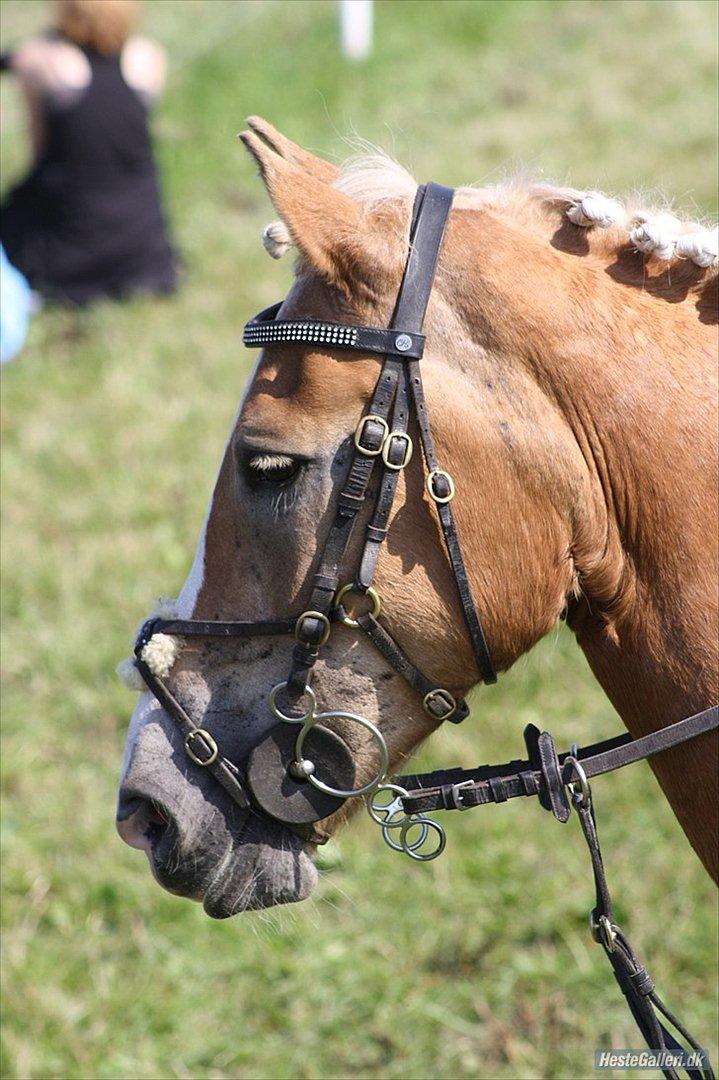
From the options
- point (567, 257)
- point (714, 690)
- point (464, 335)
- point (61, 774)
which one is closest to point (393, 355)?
point (464, 335)

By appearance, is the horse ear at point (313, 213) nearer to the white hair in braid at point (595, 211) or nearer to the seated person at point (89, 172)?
the white hair in braid at point (595, 211)

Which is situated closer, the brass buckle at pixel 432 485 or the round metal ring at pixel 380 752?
the brass buckle at pixel 432 485

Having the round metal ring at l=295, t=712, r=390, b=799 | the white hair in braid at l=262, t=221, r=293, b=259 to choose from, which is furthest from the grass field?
the white hair in braid at l=262, t=221, r=293, b=259

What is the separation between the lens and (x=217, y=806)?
231 centimetres

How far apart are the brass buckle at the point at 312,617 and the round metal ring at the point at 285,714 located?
10 cm

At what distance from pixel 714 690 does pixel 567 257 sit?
88 cm

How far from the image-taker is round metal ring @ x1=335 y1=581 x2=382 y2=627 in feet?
7.04

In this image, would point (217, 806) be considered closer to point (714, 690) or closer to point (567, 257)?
point (714, 690)

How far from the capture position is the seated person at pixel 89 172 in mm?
8367

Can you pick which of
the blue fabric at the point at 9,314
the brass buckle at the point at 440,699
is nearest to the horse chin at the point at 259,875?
the brass buckle at the point at 440,699

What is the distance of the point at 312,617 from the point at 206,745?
0.36 m

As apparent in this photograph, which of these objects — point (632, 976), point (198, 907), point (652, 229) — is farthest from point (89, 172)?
point (632, 976)

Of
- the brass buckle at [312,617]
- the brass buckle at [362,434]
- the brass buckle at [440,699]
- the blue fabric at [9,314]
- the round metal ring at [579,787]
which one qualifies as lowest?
the round metal ring at [579,787]

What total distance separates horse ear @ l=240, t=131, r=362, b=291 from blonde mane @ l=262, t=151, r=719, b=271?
97mm
